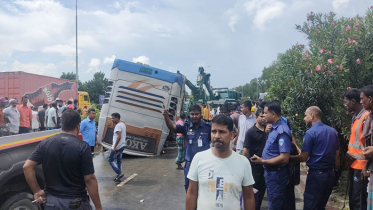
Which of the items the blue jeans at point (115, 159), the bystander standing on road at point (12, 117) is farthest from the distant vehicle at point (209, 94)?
the blue jeans at point (115, 159)

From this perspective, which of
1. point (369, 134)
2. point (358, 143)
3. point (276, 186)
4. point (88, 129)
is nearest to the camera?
point (369, 134)

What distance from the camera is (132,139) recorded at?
9.62 meters

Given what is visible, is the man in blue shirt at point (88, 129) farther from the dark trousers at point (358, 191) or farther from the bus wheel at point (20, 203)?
the dark trousers at point (358, 191)

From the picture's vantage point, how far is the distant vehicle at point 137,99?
948cm

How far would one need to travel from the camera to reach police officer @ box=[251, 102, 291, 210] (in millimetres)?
3528

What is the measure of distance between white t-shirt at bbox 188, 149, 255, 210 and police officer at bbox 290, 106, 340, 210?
166 centimetres

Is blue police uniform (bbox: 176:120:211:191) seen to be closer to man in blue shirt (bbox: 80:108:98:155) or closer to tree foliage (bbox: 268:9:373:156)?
tree foliage (bbox: 268:9:373:156)

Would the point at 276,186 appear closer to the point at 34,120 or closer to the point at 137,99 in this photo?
the point at 137,99

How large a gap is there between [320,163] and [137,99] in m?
6.75

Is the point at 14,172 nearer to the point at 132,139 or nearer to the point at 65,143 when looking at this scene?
the point at 65,143

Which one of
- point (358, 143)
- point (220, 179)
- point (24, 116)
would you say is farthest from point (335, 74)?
point (24, 116)

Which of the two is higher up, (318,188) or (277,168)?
(277,168)

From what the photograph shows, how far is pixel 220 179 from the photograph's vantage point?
235 centimetres

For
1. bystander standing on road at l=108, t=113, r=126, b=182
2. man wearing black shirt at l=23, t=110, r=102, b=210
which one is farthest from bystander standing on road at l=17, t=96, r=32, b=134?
man wearing black shirt at l=23, t=110, r=102, b=210
